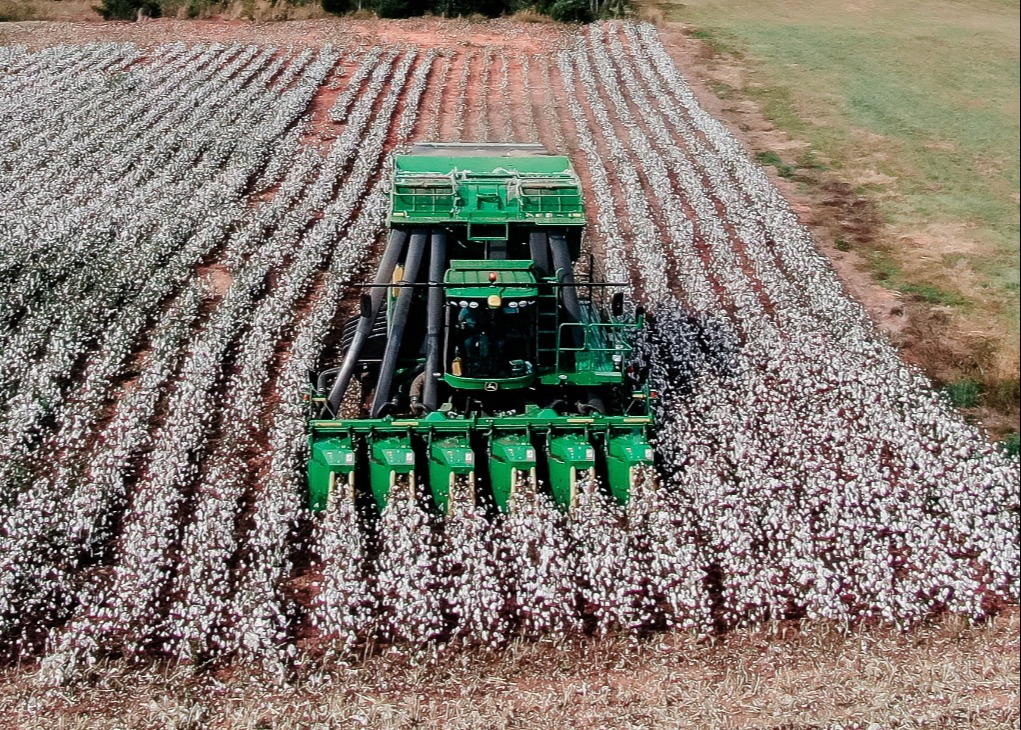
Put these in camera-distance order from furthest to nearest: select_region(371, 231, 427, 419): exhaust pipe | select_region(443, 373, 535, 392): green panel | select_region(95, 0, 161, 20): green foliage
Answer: select_region(95, 0, 161, 20): green foliage < select_region(371, 231, 427, 419): exhaust pipe < select_region(443, 373, 535, 392): green panel

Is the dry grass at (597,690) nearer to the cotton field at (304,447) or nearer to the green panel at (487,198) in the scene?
the cotton field at (304,447)

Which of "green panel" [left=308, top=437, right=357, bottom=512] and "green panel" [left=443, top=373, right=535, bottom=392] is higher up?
"green panel" [left=443, top=373, right=535, bottom=392]

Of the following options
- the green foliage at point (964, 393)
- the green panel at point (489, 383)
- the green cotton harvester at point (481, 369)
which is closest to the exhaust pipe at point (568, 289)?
the green cotton harvester at point (481, 369)

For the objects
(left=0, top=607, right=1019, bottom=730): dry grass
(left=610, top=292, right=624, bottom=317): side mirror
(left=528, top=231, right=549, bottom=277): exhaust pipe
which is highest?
(left=528, top=231, right=549, bottom=277): exhaust pipe

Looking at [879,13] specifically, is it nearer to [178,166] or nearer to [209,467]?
[178,166]

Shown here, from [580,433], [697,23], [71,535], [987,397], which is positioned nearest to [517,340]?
Result: [580,433]

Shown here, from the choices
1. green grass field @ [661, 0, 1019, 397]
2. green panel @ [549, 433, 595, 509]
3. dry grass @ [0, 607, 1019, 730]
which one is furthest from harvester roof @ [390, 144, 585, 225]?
green grass field @ [661, 0, 1019, 397]

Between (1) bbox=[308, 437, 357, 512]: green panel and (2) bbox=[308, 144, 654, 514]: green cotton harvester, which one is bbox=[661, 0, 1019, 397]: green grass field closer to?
(2) bbox=[308, 144, 654, 514]: green cotton harvester
